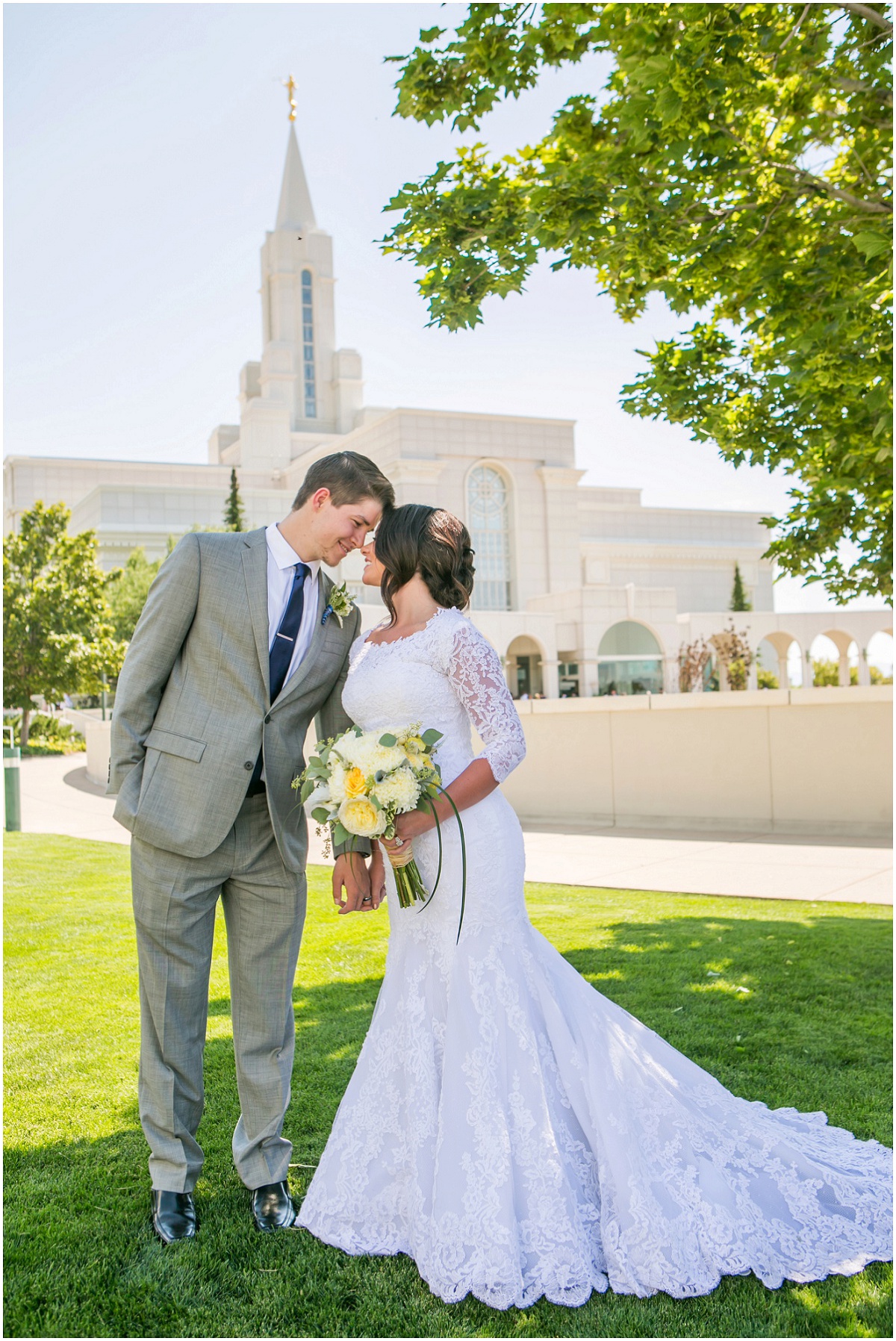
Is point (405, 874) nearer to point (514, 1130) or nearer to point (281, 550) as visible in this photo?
point (514, 1130)

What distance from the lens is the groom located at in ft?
11.2

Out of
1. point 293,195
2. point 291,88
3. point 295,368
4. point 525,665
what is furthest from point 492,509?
point 291,88

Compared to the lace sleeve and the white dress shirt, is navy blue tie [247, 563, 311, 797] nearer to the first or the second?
the white dress shirt

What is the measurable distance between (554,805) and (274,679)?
12.8 meters

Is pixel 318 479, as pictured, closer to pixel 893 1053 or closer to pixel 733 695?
pixel 893 1053

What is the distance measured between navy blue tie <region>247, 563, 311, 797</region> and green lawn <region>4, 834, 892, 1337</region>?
1473 mm

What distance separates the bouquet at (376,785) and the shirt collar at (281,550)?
2.27ft

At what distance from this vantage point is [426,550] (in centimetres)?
339

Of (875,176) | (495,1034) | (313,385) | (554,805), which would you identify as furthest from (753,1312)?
(313,385)

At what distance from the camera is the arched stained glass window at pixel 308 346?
94.4 meters

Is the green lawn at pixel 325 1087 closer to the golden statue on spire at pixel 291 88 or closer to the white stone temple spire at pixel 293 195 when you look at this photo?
the golden statue on spire at pixel 291 88

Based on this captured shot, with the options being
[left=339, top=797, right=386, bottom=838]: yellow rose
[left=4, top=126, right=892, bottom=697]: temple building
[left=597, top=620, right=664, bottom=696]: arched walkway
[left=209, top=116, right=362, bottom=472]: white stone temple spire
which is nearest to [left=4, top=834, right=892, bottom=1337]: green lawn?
[left=339, top=797, right=386, bottom=838]: yellow rose

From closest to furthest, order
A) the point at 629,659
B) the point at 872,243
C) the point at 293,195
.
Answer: the point at 872,243
the point at 629,659
the point at 293,195

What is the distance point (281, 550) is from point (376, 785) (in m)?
0.98
